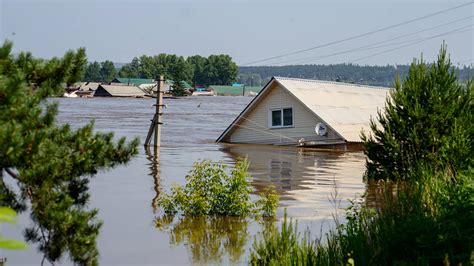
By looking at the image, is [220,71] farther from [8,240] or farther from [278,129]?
[8,240]

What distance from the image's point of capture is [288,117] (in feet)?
107

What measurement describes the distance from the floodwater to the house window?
1.44 metres

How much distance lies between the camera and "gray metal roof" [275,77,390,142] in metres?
30.8

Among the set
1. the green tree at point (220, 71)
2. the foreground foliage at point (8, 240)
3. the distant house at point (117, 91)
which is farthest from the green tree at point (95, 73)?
the foreground foliage at point (8, 240)

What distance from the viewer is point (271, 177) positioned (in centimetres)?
2031

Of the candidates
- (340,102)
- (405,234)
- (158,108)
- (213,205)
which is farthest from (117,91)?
(405,234)

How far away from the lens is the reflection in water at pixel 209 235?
10016 millimetres

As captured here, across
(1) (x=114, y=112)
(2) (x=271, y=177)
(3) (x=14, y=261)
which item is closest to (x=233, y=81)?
→ (1) (x=114, y=112)

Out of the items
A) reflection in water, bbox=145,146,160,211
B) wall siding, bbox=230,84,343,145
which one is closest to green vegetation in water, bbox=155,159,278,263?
reflection in water, bbox=145,146,160,211

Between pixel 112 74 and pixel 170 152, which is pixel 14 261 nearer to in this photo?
pixel 170 152

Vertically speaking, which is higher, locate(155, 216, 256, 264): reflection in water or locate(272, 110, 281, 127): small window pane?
locate(272, 110, 281, 127): small window pane

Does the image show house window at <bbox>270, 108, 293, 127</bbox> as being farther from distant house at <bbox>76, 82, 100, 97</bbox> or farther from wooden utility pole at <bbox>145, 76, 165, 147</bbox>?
distant house at <bbox>76, 82, 100, 97</bbox>

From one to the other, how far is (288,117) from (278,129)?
3.09 feet

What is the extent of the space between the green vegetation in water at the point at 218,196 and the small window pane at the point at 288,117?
65.3ft
